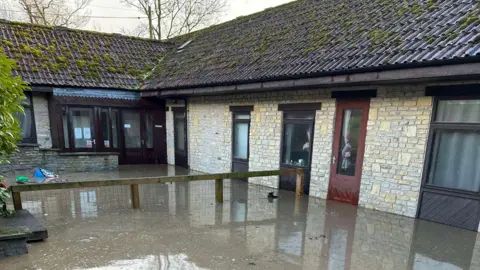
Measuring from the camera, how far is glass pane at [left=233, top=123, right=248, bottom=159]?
8625mm

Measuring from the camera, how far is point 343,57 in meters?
5.88

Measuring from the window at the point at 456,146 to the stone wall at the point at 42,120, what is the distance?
428 inches

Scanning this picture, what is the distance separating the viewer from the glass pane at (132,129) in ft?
36.0

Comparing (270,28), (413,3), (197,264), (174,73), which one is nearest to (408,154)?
(413,3)


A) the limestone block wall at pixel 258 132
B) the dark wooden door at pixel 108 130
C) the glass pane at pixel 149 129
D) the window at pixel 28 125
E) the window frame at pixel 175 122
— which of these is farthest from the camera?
the glass pane at pixel 149 129

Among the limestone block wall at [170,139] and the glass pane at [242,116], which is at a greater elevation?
the glass pane at [242,116]

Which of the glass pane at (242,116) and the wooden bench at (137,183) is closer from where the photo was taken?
the wooden bench at (137,183)

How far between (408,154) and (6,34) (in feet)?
42.2

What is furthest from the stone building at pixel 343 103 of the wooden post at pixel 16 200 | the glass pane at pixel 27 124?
the wooden post at pixel 16 200

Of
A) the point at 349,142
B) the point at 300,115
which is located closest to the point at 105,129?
the point at 300,115

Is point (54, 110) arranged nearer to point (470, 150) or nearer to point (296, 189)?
point (296, 189)

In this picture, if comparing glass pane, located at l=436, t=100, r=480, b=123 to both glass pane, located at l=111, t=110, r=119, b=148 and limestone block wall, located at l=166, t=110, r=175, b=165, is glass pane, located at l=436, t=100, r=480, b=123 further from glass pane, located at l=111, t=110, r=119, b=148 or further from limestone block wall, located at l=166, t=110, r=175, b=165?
glass pane, located at l=111, t=110, r=119, b=148

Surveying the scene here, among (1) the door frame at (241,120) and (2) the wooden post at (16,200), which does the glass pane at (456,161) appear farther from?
(2) the wooden post at (16,200)

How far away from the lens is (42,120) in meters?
9.65
